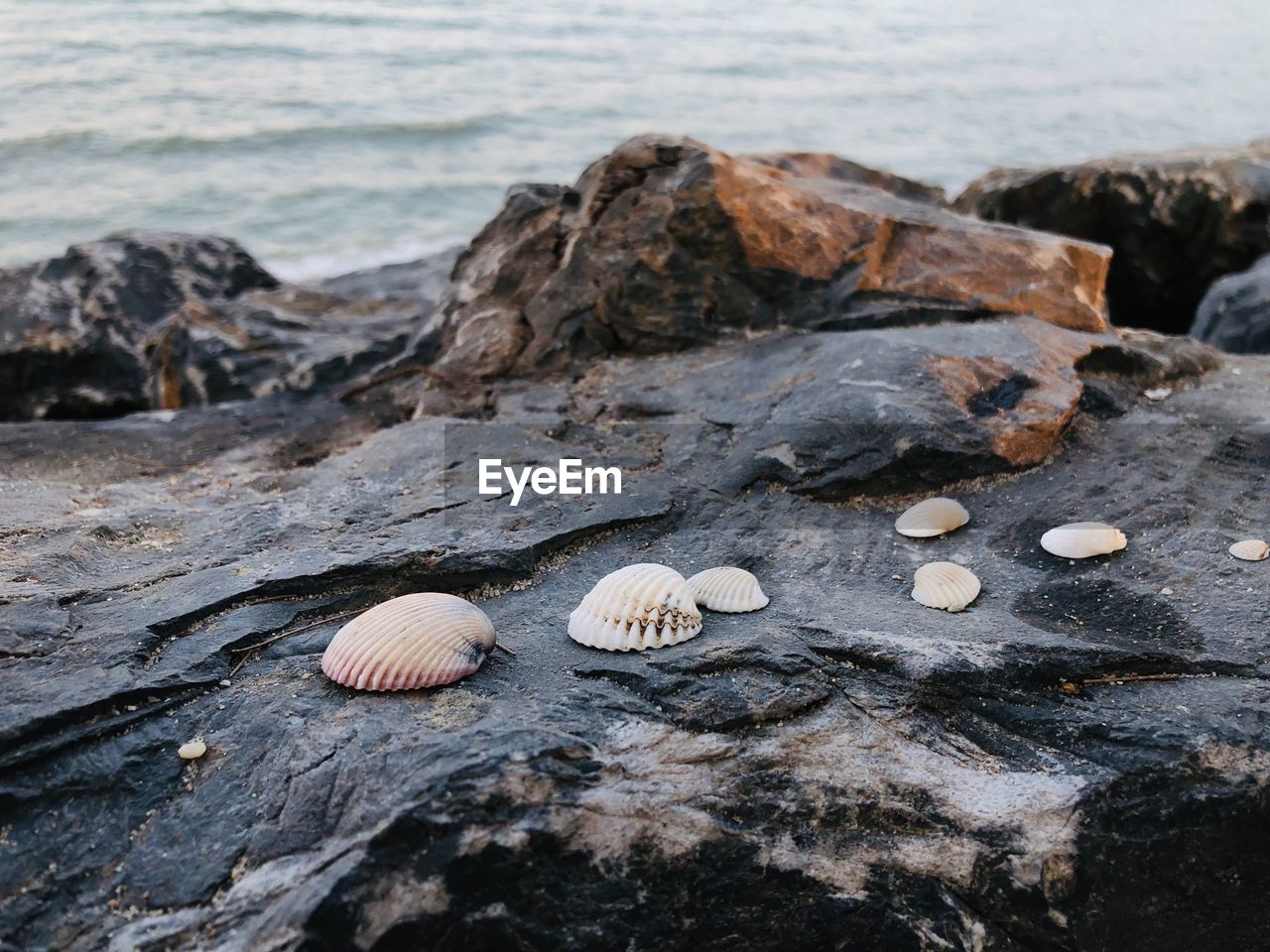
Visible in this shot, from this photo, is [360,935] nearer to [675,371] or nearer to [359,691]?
[359,691]

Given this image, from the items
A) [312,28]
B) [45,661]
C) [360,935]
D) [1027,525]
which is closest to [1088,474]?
[1027,525]

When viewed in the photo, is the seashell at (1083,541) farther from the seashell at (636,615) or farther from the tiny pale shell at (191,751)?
the tiny pale shell at (191,751)

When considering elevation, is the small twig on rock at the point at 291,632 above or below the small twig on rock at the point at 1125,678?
below

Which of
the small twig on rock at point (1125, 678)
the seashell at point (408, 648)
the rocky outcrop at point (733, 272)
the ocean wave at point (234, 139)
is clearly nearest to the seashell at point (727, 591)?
the seashell at point (408, 648)

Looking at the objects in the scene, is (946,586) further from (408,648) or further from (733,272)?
(733,272)

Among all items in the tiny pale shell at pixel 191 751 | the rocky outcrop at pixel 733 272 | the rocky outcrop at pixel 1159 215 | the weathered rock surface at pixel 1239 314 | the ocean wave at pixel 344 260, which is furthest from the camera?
the ocean wave at pixel 344 260

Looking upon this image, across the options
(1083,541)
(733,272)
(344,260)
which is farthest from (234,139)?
(1083,541)

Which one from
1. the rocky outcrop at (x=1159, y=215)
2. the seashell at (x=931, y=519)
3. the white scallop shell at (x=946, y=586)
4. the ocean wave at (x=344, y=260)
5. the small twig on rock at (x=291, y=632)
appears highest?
the rocky outcrop at (x=1159, y=215)

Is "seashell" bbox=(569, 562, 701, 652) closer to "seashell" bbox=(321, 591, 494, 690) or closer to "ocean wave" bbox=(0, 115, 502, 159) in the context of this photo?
"seashell" bbox=(321, 591, 494, 690)
